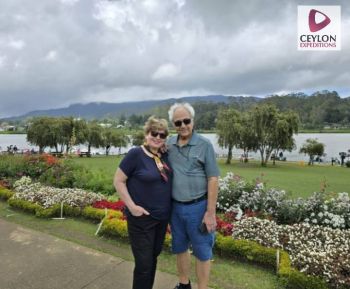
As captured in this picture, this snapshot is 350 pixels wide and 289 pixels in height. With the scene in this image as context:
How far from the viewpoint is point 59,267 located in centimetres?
420

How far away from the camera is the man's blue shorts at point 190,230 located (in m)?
3.04

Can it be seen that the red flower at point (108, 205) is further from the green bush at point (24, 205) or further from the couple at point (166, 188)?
the couple at point (166, 188)

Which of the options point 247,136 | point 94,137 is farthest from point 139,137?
point 94,137

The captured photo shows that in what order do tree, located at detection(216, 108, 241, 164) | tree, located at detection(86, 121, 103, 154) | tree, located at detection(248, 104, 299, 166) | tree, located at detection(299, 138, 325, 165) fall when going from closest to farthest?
tree, located at detection(248, 104, 299, 166) < tree, located at detection(216, 108, 241, 164) < tree, located at detection(299, 138, 325, 165) < tree, located at detection(86, 121, 103, 154)

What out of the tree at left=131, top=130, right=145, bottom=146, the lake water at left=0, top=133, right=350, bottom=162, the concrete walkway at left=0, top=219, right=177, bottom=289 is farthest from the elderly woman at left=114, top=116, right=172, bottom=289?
the lake water at left=0, top=133, right=350, bottom=162

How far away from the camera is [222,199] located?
757 centimetres

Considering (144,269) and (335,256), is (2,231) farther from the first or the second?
(335,256)

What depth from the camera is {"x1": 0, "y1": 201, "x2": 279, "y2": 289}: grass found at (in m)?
4.00

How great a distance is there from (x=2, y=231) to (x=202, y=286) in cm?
399

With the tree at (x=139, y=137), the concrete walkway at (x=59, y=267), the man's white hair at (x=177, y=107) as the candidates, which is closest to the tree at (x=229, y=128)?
the tree at (x=139, y=137)

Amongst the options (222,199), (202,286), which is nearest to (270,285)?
(202,286)

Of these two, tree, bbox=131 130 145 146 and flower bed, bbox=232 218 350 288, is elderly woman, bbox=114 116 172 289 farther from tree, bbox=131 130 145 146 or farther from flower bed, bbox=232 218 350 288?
flower bed, bbox=232 218 350 288

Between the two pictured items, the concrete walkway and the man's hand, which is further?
the concrete walkway

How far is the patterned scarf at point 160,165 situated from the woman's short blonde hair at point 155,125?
0.16m
